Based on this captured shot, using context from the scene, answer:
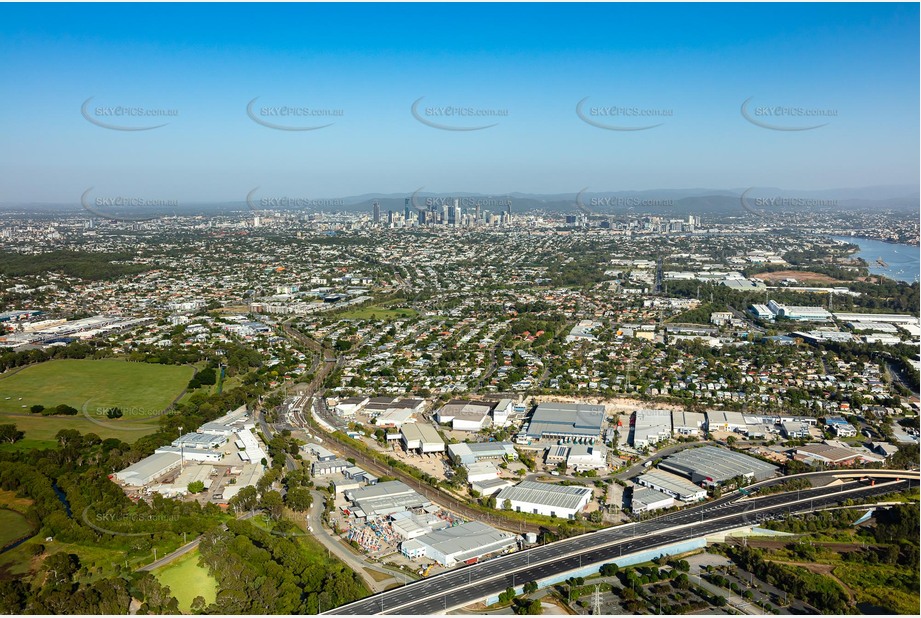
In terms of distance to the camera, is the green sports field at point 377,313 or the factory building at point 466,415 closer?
the factory building at point 466,415

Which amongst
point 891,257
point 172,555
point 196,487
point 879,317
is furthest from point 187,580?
point 891,257

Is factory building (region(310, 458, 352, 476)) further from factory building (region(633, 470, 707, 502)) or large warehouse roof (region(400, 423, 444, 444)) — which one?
factory building (region(633, 470, 707, 502))

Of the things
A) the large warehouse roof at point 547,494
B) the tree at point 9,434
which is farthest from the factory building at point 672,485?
the tree at point 9,434

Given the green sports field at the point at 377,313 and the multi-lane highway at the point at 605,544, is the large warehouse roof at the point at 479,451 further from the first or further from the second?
the green sports field at the point at 377,313

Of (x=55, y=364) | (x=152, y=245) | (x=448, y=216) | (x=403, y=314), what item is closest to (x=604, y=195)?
(x=448, y=216)

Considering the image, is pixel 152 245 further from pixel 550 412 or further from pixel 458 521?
pixel 458 521

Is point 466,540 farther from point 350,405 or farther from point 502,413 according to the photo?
point 350,405
